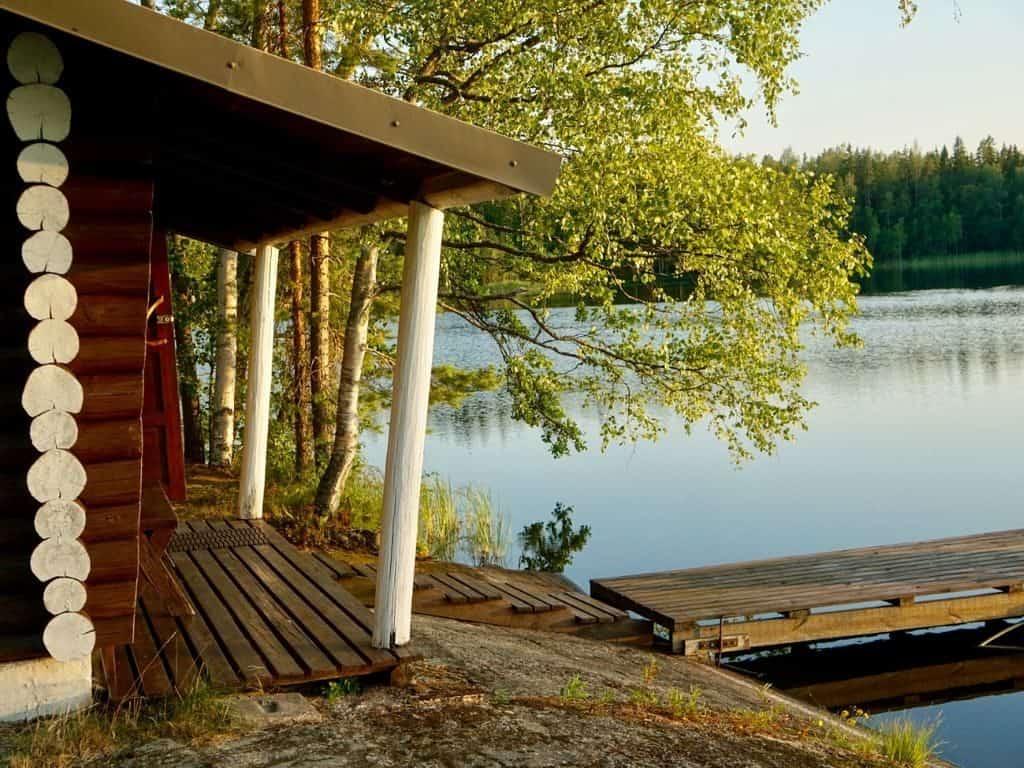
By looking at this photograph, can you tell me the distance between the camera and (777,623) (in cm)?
1012

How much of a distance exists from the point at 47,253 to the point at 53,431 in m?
0.75

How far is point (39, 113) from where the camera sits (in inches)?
179

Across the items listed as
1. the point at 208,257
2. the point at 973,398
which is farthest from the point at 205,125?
the point at 973,398

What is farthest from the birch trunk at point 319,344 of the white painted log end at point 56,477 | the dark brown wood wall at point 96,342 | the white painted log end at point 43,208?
the white painted log end at point 56,477

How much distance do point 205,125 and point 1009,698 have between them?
9229 mm

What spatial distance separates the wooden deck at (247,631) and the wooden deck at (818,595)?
159 inches

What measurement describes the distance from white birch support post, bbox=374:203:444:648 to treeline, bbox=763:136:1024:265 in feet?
286

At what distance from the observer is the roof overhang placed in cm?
432

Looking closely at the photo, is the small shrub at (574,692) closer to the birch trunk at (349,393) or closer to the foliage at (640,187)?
the foliage at (640,187)

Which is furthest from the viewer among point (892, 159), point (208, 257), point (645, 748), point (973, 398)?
point (892, 159)

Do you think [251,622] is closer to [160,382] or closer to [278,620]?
[278,620]

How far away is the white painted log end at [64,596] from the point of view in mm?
4672

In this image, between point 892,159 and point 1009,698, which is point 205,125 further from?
point 892,159

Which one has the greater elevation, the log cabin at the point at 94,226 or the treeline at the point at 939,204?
the treeline at the point at 939,204
